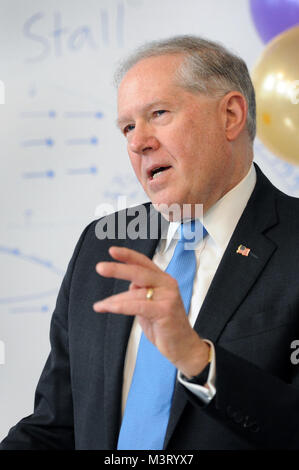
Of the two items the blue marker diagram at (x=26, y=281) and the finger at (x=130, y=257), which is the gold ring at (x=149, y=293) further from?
the blue marker diagram at (x=26, y=281)

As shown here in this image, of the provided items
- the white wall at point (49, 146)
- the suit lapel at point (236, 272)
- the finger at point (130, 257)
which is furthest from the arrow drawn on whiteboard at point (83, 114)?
the finger at point (130, 257)

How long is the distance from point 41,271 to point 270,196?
4.42ft

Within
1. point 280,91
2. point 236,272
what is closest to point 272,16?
point 280,91

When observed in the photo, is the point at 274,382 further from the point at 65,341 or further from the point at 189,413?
the point at 65,341

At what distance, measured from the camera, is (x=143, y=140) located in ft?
4.76

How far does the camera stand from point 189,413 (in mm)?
1287

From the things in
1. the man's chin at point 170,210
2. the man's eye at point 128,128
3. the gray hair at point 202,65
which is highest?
the gray hair at point 202,65

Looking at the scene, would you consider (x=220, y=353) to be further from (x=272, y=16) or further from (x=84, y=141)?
(x=272, y=16)

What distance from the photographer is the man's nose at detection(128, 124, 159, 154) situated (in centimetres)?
145

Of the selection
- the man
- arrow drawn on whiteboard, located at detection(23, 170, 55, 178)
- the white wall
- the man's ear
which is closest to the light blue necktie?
the man

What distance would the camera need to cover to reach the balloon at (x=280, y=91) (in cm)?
224

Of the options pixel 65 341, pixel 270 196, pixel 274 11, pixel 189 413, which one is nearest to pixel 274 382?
pixel 189 413

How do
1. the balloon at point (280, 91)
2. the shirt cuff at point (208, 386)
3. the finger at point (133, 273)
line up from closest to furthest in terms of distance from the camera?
the finger at point (133, 273) → the shirt cuff at point (208, 386) → the balloon at point (280, 91)

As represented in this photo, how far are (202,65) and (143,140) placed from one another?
9.7 inches
